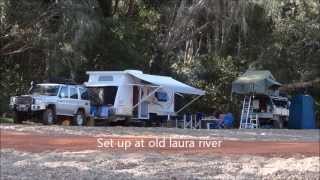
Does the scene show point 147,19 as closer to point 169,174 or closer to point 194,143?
point 194,143

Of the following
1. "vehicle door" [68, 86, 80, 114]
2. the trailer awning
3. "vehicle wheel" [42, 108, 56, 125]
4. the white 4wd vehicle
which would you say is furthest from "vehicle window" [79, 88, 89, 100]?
the trailer awning

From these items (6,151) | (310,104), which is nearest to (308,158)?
(6,151)

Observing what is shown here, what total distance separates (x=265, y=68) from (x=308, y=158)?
81.2ft

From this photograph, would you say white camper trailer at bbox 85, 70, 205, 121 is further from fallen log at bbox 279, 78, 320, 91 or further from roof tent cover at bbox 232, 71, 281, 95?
fallen log at bbox 279, 78, 320, 91

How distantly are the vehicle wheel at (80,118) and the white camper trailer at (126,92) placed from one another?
0.77 meters

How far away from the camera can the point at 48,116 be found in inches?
855

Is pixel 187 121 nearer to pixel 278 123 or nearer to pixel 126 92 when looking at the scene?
pixel 126 92

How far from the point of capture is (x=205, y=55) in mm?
37812

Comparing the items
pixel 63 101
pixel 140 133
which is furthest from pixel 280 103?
pixel 140 133

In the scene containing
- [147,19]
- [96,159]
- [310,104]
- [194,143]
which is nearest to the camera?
[96,159]

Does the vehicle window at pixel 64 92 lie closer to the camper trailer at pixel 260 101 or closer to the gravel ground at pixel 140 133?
the gravel ground at pixel 140 133

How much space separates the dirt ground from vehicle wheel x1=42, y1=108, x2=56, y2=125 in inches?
359

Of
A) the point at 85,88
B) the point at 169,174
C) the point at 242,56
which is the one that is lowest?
the point at 169,174

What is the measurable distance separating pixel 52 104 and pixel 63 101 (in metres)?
0.56
